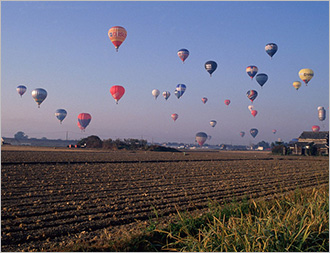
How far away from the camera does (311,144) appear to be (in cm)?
7956

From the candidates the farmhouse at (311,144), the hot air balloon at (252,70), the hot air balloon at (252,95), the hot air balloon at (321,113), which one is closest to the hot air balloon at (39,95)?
the hot air balloon at (252,70)

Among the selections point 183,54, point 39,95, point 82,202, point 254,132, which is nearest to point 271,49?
point 183,54

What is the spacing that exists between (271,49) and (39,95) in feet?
142

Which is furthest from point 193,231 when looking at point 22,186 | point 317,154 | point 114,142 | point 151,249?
point 114,142

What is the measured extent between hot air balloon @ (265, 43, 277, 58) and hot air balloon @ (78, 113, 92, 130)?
141 feet

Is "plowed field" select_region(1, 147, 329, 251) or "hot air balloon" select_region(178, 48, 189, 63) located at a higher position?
"hot air balloon" select_region(178, 48, 189, 63)

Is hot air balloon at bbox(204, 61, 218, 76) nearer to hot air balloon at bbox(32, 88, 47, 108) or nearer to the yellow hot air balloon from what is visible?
the yellow hot air balloon

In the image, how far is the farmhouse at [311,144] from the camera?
3103 inches

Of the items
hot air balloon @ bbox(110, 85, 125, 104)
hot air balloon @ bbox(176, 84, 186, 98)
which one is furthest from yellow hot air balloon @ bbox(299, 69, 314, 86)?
hot air balloon @ bbox(110, 85, 125, 104)

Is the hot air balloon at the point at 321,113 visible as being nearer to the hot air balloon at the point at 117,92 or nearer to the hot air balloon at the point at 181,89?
the hot air balloon at the point at 181,89

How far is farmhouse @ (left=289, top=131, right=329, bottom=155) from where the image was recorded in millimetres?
78812

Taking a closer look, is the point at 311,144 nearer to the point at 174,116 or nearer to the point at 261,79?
the point at 261,79

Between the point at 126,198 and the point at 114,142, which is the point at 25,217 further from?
the point at 114,142

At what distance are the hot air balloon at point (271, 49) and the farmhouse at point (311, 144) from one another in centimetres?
2951
